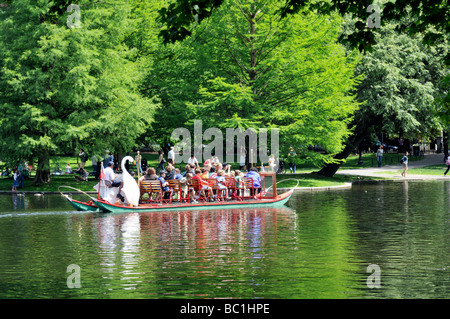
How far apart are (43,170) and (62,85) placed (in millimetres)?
5223

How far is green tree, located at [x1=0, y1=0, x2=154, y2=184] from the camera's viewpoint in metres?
39.0

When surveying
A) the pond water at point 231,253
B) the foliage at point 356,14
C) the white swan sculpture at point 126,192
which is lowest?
the pond water at point 231,253

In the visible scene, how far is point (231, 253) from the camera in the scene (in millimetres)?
15016

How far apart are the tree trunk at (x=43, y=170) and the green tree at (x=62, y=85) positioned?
6cm

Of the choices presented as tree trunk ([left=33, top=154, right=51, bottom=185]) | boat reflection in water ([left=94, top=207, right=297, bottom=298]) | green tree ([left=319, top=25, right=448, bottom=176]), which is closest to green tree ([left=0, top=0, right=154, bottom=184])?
tree trunk ([left=33, top=154, right=51, bottom=185])

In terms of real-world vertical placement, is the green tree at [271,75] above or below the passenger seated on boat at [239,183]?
above

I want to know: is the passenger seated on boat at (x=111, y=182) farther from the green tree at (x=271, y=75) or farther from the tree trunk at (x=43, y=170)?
the tree trunk at (x=43, y=170)

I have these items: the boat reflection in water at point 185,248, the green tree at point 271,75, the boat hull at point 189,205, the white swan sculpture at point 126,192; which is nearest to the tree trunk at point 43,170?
the green tree at point 271,75

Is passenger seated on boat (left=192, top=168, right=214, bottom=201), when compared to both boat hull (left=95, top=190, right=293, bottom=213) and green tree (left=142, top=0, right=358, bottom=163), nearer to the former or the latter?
boat hull (left=95, top=190, right=293, bottom=213)

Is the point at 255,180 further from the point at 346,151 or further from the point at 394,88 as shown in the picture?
the point at 346,151

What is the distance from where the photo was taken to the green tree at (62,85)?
128 feet

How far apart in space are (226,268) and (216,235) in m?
4.99

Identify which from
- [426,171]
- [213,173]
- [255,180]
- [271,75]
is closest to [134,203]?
[213,173]

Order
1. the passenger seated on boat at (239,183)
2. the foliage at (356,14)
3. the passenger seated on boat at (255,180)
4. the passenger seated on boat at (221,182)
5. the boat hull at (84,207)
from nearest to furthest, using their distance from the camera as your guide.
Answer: the foliage at (356,14) → the boat hull at (84,207) → the passenger seated on boat at (221,182) → the passenger seated on boat at (239,183) → the passenger seated on boat at (255,180)
